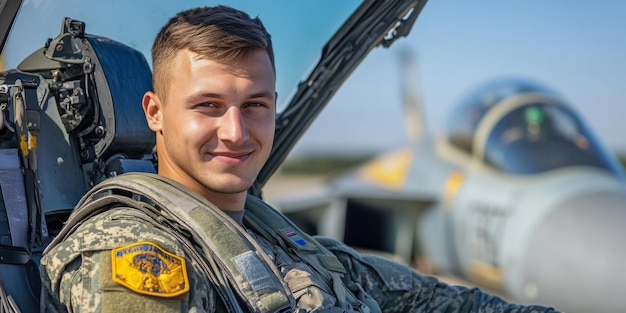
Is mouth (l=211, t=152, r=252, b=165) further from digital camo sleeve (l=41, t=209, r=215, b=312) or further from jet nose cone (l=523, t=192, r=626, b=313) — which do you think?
jet nose cone (l=523, t=192, r=626, b=313)

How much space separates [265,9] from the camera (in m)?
2.24

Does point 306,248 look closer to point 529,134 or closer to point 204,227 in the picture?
point 204,227

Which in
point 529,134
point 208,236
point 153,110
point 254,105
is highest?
point 529,134

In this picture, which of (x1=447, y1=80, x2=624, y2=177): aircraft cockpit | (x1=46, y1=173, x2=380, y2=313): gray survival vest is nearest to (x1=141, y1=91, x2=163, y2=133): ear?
(x1=46, y1=173, x2=380, y2=313): gray survival vest

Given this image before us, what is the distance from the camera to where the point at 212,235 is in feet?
4.90

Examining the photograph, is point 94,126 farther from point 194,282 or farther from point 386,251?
point 386,251

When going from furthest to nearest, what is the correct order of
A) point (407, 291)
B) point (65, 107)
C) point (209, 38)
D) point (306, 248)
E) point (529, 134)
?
point (529, 134), point (407, 291), point (65, 107), point (306, 248), point (209, 38)

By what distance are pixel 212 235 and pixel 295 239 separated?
1.26 feet

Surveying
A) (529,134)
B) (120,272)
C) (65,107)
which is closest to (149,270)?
(120,272)

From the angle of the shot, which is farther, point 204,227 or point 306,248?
point 306,248

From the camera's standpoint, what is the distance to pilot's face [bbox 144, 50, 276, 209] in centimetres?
158

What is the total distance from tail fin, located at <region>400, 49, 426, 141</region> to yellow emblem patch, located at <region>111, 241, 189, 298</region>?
A: 869 cm

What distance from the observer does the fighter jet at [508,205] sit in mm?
6352

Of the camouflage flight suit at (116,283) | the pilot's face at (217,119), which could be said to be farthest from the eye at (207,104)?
the camouflage flight suit at (116,283)
